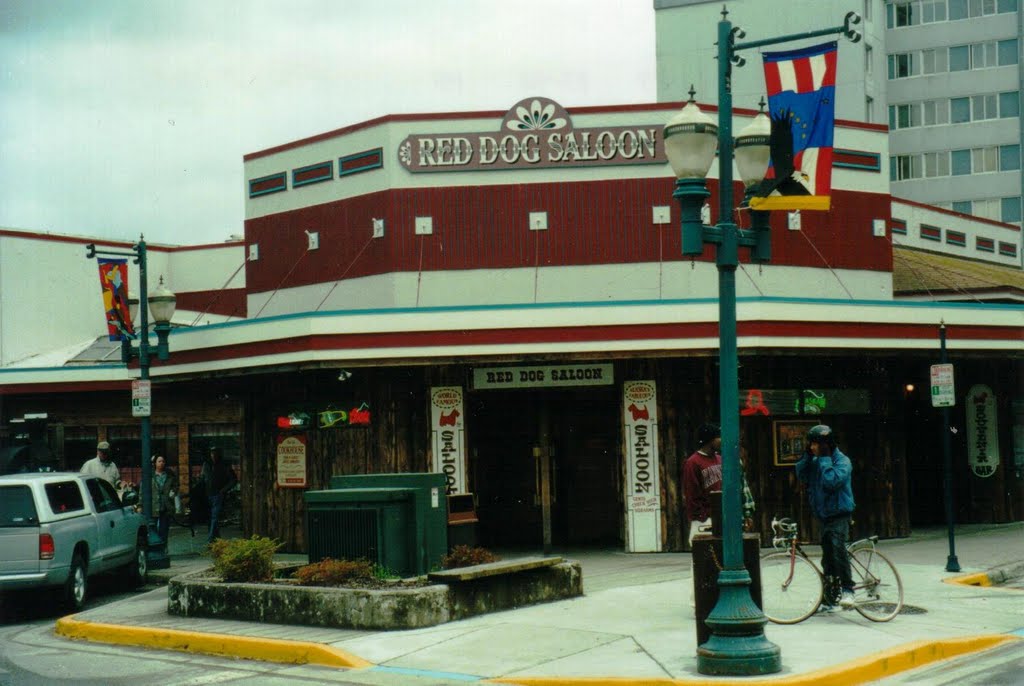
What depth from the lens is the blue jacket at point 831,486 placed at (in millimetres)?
12289

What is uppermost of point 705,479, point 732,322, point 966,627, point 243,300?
point 243,300

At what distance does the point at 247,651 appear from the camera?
11.9 m

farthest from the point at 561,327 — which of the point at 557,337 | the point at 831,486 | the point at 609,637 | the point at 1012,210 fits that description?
the point at 1012,210

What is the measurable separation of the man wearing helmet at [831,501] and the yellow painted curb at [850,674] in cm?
125

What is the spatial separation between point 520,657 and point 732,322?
3.52 meters

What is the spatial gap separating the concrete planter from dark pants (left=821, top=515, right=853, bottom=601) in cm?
330

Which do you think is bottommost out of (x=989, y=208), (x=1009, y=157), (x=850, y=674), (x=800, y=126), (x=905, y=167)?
(x=850, y=674)

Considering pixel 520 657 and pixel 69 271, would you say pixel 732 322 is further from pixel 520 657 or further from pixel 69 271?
pixel 69 271

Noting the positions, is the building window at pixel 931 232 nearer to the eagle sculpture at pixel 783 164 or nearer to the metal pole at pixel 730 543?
the eagle sculpture at pixel 783 164

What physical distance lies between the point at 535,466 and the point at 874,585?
1019 cm

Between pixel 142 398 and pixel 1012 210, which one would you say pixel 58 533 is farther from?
pixel 1012 210

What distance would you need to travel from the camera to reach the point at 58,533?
1566 centimetres

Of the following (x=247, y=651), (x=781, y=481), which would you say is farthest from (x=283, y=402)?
(x=247, y=651)

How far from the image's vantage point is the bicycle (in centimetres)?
1195
